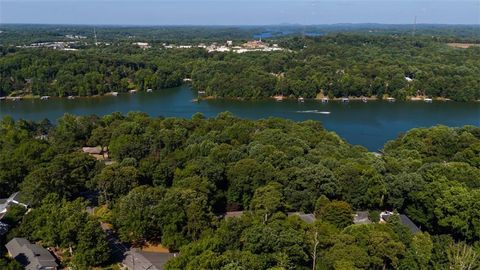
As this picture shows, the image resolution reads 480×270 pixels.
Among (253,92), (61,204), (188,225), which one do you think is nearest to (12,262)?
(61,204)

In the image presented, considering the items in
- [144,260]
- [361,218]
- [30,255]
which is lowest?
[144,260]

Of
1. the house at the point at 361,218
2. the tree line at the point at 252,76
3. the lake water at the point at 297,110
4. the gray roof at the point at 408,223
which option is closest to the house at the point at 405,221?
the gray roof at the point at 408,223

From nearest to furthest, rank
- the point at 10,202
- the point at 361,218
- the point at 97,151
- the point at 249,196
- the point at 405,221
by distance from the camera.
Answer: the point at 405,221 < the point at 361,218 < the point at 10,202 < the point at 249,196 < the point at 97,151

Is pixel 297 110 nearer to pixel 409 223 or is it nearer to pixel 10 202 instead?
pixel 409 223

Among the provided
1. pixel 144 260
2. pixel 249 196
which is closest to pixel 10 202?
pixel 144 260

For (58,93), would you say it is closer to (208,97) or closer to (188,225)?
(208,97)

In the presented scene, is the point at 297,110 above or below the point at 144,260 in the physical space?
below

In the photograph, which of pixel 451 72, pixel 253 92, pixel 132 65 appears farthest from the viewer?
pixel 132 65
